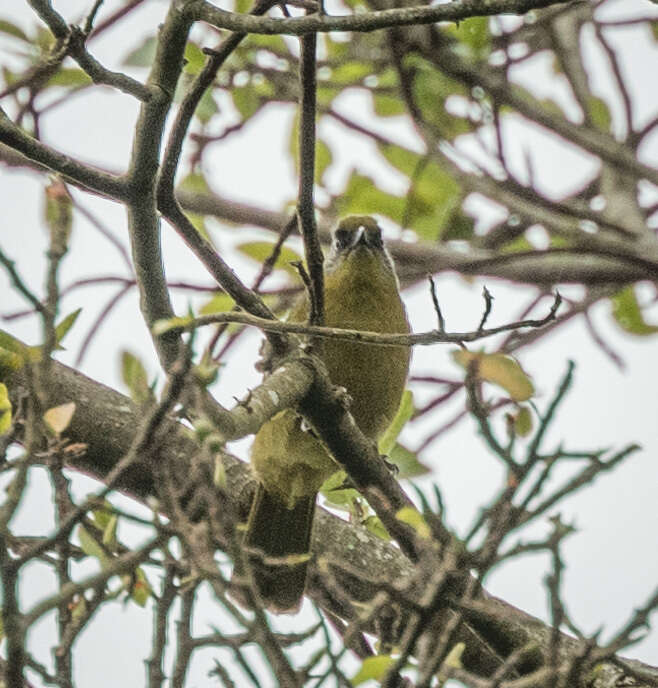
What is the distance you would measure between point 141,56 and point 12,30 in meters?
0.47

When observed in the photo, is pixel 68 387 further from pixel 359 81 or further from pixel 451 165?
pixel 359 81

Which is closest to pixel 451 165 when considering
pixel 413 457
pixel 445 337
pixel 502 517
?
pixel 413 457

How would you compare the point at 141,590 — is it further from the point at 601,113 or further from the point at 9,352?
the point at 601,113

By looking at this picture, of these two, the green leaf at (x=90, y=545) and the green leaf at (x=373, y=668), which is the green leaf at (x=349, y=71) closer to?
the green leaf at (x=90, y=545)

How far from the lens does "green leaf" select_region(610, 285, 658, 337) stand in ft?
15.7

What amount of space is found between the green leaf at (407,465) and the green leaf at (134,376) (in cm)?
182

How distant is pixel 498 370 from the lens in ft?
8.43

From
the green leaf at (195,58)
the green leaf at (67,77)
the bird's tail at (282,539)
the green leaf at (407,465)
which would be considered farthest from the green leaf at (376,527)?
the green leaf at (67,77)

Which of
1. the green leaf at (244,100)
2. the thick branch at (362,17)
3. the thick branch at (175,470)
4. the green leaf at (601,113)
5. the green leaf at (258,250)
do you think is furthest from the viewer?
the green leaf at (601,113)

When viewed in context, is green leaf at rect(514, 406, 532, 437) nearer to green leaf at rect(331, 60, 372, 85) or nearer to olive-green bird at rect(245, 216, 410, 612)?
olive-green bird at rect(245, 216, 410, 612)

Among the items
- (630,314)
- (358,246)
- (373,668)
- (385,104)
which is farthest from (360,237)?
(373,668)

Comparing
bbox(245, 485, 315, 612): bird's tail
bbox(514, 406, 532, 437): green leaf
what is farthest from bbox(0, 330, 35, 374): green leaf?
bbox(245, 485, 315, 612): bird's tail

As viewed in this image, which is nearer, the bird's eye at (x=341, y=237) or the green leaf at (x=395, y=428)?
the green leaf at (x=395, y=428)

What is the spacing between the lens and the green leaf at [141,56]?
4473 mm
